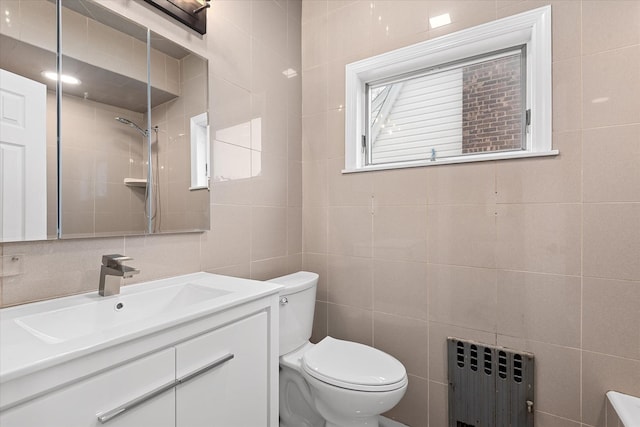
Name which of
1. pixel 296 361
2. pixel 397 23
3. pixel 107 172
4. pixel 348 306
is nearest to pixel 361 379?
pixel 296 361

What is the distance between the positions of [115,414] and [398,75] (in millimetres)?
1945

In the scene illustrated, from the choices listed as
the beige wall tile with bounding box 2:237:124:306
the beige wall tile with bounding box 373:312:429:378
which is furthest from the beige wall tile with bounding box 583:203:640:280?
the beige wall tile with bounding box 2:237:124:306

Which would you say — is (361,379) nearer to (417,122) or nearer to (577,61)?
(417,122)

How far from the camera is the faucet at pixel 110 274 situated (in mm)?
1053

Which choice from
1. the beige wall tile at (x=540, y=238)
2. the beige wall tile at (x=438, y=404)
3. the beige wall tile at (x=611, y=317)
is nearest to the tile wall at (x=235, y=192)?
the beige wall tile at (x=438, y=404)

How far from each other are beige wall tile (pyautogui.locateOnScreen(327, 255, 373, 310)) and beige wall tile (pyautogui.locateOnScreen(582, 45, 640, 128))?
1.22 meters

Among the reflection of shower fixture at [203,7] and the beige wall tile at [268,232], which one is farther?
the beige wall tile at [268,232]

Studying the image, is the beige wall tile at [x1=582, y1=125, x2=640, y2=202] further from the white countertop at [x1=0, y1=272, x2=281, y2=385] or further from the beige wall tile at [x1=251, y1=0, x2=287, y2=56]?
the beige wall tile at [x1=251, y1=0, x2=287, y2=56]

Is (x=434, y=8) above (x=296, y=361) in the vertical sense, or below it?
above

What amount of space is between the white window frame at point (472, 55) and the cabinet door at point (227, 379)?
1135 millimetres

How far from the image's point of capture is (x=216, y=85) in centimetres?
154

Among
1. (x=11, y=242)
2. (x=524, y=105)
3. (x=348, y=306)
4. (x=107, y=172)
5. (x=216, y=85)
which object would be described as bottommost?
(x=348, y=306)

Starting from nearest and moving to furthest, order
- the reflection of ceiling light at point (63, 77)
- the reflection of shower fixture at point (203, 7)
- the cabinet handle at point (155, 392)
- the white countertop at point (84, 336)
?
1. the white countertop at point (84, 336)
2. the cabinet handle at point (155, 392)
3. the reflection of ceiling light at point (63, 77)
4. the reflection of shower fixture at point (203, 7)

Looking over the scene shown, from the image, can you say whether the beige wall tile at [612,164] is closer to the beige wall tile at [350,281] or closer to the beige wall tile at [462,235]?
the beige wall tile at [462,235]
